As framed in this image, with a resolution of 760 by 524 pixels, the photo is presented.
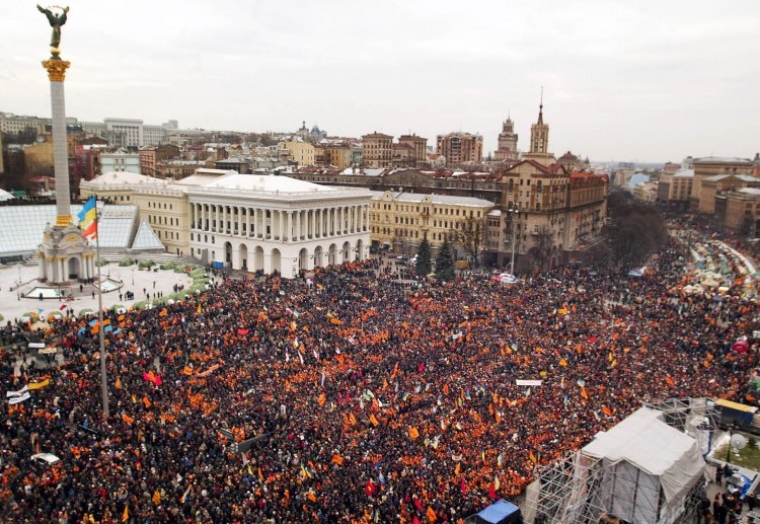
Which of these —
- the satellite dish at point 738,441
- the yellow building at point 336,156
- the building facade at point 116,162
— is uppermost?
the yellow building at point 336,156

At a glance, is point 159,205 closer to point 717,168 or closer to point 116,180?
point 116,180

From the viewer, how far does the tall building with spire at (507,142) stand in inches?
6535

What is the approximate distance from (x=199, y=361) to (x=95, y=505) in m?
11.3

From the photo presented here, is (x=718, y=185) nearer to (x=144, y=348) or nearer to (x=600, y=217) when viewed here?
(x=600, y=217)

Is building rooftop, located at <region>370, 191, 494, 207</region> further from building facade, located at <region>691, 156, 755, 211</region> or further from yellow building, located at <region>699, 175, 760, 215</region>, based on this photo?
building facade, located at <region>691, 156, 755, 211</region>

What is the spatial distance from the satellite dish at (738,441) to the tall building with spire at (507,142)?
471ft

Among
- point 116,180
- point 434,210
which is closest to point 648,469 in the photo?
point 434,210

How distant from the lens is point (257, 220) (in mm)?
57875

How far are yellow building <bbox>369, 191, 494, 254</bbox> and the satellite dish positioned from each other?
43.5 meters

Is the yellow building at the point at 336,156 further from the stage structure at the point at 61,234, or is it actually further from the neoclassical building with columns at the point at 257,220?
the stage structure at the point at 61,234

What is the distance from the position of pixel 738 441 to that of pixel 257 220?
42.1 m

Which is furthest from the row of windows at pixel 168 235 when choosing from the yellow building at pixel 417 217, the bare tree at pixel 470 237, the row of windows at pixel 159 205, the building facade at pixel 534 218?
the building facade at pixel 534 218

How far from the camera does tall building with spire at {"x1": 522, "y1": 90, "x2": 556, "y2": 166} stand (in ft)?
262

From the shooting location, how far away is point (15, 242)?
54.9 m
